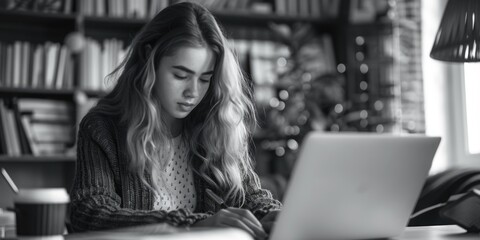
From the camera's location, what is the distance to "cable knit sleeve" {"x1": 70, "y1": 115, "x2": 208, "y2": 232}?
1.32 metres

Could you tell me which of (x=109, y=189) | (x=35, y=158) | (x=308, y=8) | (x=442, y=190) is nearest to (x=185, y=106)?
(x=109, y=189)

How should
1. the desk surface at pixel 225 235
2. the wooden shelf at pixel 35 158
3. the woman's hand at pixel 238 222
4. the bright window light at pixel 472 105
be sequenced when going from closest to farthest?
the desk surface at pixel 225 235
the woman's hand at pixel 238 222
the wooden shelf at pixel 35 158
the bright window light at pixel 472 105

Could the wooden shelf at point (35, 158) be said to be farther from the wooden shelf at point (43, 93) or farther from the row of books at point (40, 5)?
the row of books at point (40, 5)

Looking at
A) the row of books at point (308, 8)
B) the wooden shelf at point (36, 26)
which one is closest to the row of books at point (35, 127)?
the wooden shelf at point (36, 26)

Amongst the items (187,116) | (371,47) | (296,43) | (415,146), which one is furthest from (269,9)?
(415,146)

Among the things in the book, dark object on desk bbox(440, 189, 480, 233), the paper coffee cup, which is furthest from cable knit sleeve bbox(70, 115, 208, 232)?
the book

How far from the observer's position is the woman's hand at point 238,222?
120 centimetres

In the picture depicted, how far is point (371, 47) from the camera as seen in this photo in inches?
146

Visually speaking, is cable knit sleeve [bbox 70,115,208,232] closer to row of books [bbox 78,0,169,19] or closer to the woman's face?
the woman's face

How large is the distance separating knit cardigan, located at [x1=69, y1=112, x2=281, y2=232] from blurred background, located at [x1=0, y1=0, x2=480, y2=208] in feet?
5.22

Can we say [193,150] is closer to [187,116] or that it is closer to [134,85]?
[187,116]

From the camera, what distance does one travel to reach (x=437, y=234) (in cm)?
134

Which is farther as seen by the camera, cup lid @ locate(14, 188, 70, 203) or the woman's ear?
the woman's ear

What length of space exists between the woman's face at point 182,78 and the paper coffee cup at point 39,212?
0.62 m
